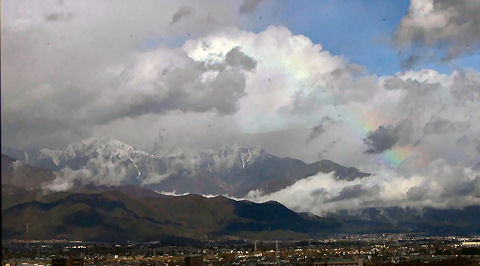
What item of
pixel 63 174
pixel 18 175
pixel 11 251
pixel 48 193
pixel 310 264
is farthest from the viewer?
pixel 63 174

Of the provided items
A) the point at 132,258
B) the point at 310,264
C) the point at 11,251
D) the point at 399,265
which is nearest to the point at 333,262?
the point at 310,264

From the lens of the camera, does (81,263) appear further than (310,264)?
No

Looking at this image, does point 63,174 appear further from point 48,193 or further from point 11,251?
point 11,251

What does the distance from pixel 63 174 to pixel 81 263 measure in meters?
67.2

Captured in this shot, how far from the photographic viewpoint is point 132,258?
604ft

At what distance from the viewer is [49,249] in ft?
579

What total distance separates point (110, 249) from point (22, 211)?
5673 cm

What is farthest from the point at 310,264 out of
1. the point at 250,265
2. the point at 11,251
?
the point at 11,251

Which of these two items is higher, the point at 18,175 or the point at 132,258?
the point at 18,175

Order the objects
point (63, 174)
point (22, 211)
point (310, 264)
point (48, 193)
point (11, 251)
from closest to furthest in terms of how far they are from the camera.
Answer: point (11, 251) < point (22, 211) < point (310, 264) < point (48, 193) < point (63, 174)

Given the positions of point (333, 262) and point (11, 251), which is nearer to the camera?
point (11, 251)

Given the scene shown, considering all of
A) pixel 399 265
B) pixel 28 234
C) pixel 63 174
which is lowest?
pixel 399 265

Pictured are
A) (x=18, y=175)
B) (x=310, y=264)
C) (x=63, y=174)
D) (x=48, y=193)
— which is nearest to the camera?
(x=18, y=175)

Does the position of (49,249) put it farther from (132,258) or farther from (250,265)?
(250,265)
